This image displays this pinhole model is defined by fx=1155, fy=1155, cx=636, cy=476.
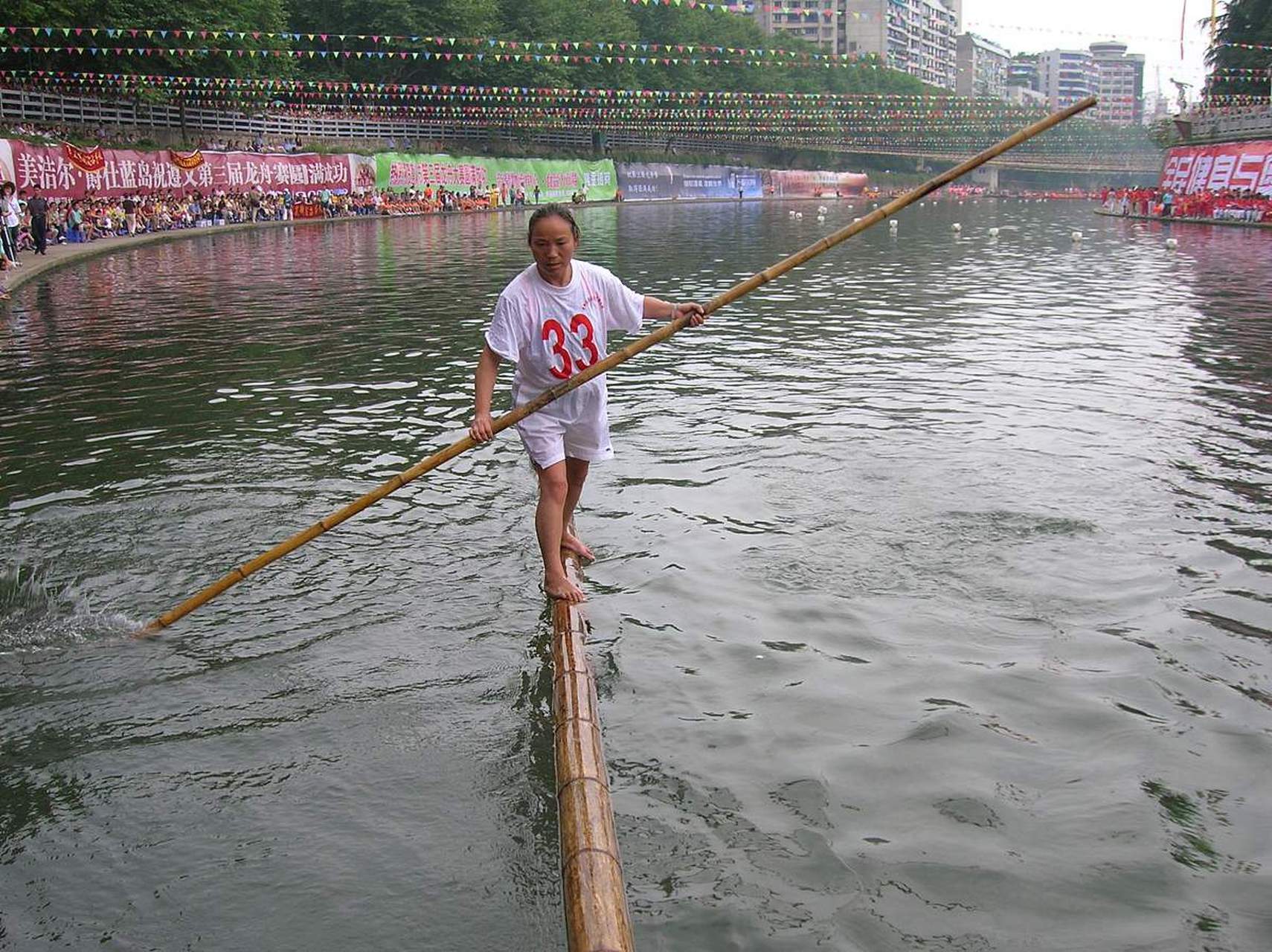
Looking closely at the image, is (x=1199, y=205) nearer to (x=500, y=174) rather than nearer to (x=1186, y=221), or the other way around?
(x=1186, y=221)

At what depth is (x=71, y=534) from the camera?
6.38m

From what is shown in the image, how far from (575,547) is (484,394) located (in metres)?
1.14

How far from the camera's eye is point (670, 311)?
5.45m

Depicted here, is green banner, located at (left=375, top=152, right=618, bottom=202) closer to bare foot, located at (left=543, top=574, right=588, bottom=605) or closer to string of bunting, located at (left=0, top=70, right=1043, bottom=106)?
string of bunting, located at (left=0, top=70, right=1043, bottom=106)

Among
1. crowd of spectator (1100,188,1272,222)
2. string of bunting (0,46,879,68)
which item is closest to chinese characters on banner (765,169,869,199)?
string of bunting (0,46,879,68)

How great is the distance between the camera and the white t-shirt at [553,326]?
507 cm

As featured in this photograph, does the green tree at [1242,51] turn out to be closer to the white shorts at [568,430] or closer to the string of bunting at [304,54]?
the string of bunting at [304,54]

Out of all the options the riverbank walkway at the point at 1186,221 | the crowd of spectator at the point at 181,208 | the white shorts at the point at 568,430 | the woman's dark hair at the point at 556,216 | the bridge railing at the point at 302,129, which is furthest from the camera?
the riverbank walkway at the point at 1186,221

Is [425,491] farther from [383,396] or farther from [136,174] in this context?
[136,174]

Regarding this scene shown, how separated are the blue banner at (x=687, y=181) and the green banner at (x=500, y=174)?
2623 millimetres

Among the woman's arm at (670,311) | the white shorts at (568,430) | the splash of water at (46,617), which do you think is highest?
the woman's arm at (670,311)

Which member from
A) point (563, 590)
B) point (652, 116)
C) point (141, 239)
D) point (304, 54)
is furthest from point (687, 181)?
point (563, 590)

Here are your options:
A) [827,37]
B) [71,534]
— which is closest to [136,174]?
[71,534]

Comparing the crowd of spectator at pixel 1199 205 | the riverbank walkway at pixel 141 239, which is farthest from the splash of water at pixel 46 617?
the crowd of spectator at pixel 1199 205
